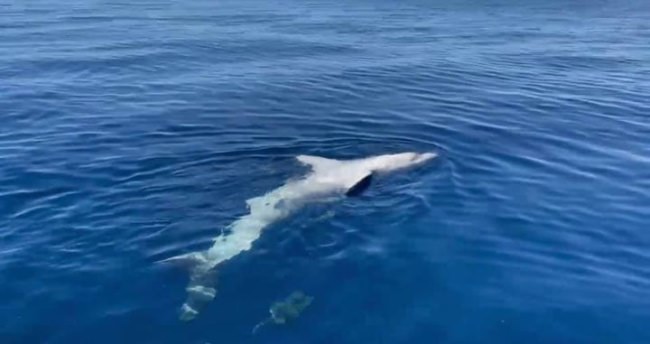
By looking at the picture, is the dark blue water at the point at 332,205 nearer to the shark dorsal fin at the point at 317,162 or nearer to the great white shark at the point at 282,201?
the great white shark at the point at 282,201

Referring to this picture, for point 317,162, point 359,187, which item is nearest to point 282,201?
point 359,187

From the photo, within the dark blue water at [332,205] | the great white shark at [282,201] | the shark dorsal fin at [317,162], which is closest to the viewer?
the dark blue water at [332,205]

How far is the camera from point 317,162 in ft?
80.7

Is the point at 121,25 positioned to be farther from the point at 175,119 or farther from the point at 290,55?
the point at 175,119

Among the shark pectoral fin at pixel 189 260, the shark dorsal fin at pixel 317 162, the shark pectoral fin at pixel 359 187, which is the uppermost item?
the shark dorsal fin at pixel 317 162

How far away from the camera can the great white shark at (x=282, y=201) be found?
18.3m

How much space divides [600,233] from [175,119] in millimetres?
15862

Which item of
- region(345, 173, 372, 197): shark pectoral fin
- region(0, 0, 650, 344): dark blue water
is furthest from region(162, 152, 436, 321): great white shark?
region(0, 0, 650, 344): dark blue water

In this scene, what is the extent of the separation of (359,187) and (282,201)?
2302mm

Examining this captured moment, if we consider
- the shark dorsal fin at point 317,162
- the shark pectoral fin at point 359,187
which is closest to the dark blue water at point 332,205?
the shark pectoral fin at point 359,187

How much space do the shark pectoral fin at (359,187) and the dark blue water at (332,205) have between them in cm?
26

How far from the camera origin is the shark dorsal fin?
2434 cm

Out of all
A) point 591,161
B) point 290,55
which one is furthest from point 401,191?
point 290,55

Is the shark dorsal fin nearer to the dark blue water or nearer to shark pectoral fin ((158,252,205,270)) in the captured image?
the dark blue water
